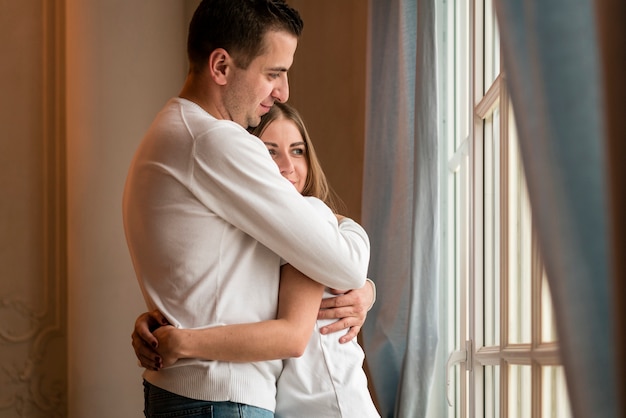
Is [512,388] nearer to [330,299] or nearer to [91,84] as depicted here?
[330,299]

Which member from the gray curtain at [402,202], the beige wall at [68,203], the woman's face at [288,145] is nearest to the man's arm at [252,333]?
the woman's face at [288,145]

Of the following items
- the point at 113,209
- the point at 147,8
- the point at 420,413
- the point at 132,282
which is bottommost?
the point at 420,413

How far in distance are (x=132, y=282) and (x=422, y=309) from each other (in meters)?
2.06

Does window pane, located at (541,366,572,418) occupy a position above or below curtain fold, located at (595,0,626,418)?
below

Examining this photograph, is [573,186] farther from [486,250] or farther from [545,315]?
[486,250]

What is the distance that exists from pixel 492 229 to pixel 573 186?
1.41 metres

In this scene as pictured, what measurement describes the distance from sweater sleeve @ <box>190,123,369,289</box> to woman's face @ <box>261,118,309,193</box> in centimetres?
69

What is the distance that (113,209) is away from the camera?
4.19 metres

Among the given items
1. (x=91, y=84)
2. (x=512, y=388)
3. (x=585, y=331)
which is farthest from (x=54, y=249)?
(x=585, y=331)

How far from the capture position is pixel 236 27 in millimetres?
1818

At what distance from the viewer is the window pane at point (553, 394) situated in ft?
5.29

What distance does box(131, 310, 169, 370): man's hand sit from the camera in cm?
162

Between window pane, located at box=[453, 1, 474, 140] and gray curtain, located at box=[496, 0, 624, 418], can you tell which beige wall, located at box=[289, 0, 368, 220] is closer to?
window pane, located at box=[453, 1, 474, 140]

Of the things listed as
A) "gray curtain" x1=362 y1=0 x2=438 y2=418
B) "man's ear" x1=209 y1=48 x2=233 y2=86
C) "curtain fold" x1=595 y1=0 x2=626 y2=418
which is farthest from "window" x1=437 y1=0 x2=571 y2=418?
"curtain fold" x1=595 y1=0 x2=626 y2=418
